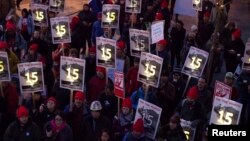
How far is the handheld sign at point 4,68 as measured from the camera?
10.6m

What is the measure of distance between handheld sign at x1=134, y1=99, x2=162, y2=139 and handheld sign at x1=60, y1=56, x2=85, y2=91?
4.92 ft

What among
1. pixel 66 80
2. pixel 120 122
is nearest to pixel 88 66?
pixel 66 80

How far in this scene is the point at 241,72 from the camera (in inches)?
467

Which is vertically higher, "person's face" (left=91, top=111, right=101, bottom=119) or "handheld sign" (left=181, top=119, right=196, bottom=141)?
"person's face" (left=91, top=111, right=101, bottom=119)

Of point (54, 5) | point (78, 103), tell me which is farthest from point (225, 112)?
point (54, 5)

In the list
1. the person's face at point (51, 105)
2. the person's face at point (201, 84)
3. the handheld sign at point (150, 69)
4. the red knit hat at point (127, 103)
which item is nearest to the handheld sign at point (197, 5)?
the handheld sign at point (150, 69)

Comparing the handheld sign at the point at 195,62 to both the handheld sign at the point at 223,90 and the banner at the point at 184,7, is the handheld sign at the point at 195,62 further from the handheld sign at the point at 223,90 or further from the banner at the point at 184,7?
the banner at the point at 184,7

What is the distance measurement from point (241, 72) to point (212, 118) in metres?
2.84

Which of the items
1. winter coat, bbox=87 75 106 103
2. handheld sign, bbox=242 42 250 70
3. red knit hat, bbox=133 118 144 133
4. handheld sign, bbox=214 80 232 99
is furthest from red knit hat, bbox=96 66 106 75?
handheld sign, bbox=242 42 250 70

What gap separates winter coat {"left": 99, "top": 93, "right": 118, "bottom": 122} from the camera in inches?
410

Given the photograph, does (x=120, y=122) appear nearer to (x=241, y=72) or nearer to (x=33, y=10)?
(x=241, y=72)

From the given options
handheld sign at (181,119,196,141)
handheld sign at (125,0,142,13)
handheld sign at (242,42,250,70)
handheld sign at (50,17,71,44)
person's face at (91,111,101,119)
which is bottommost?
handheld sign at (181,119,196,141)

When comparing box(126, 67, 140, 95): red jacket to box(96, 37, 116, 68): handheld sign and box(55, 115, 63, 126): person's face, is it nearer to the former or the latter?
box(96, 37, 116, 68): handheld sign

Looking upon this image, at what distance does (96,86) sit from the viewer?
1105cm
